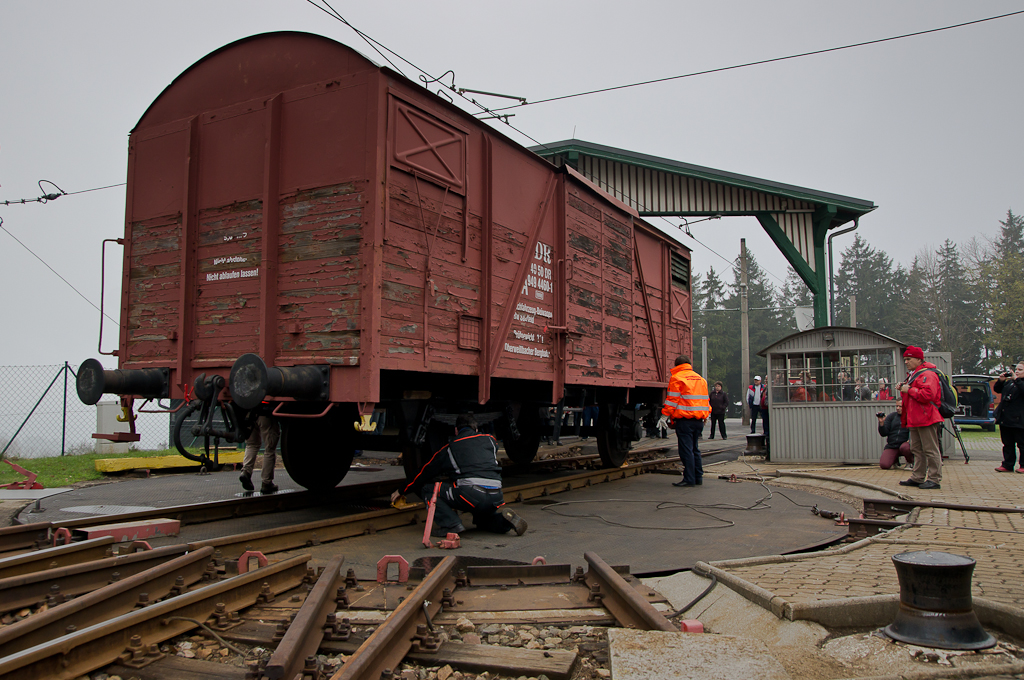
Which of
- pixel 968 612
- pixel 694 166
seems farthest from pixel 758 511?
pixel 694 166

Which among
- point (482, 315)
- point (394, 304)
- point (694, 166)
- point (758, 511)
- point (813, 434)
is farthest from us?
point (694, 166)

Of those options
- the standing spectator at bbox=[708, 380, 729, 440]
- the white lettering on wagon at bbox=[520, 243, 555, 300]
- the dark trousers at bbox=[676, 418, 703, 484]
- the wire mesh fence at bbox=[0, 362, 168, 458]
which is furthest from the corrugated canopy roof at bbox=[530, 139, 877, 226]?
the wire mesh fence at bbox=[0, 362, 168, 458]

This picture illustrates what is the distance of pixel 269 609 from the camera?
3625 millimetres

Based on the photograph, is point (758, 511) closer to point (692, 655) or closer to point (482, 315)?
point (482, 315)

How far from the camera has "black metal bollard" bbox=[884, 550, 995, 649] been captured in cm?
302

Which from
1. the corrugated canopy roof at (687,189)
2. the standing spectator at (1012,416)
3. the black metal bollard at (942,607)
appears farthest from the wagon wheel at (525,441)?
the corrugated canopy roof at (687,189)

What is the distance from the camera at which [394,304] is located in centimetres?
563

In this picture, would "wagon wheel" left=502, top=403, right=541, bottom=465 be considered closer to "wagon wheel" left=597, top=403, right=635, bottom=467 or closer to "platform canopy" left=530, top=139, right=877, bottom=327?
"wagon wheel" left=597, top=403, right=635, bottom=467

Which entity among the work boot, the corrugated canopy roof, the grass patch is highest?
the corrugated canopy roof

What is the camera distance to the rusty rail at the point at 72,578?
11.8 ft

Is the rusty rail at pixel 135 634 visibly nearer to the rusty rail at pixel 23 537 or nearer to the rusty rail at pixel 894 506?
the rusty rail at pixel 23 537

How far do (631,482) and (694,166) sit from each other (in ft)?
34.0

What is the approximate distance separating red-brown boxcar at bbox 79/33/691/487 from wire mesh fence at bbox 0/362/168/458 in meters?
8.55

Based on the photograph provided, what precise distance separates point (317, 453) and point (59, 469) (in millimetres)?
6027
